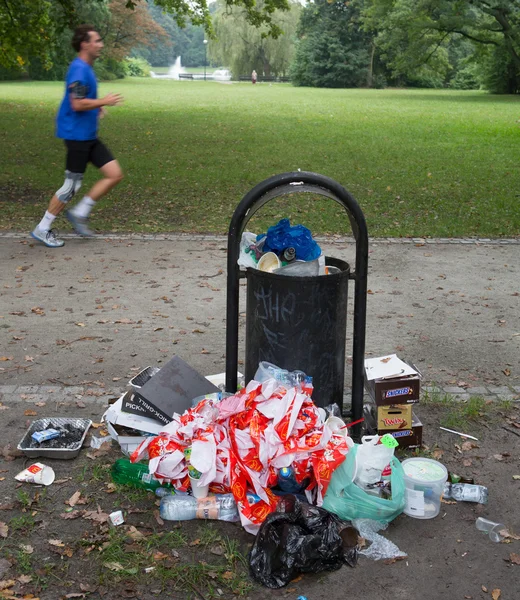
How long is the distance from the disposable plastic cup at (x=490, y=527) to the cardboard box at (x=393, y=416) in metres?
0.73

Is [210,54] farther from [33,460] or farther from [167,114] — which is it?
[33,460]

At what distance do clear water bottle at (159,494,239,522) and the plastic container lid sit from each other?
3.03ft

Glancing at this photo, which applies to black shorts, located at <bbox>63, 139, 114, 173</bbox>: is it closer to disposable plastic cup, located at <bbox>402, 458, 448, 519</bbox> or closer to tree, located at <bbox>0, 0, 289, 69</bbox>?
disposable plastic cup, located at <bbox>402, 458, 448, 519</bbox>

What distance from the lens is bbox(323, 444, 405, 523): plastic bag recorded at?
142 inches

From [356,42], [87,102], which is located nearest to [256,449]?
[87,102]

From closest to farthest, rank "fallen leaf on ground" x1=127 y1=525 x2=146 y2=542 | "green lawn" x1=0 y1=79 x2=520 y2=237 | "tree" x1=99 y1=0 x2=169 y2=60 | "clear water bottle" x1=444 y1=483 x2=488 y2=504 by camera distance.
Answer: "fallen leaf on ground" x1=127 y1=525 x2=146 y2=542, "clear water bottle" x1=444 y1=483 x2=488 y2=504, "green lawn" x1=0 y1=79 x2=520 y2=237, "tree" x1=99 y1=0 x2=169 y2=60

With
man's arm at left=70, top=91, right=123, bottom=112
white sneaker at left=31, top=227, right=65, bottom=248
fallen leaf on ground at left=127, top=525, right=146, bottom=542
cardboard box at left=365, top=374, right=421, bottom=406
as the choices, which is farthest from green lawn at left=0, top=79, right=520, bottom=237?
fallen leaf on ground at left=127, top=525, right=146, bottom=542

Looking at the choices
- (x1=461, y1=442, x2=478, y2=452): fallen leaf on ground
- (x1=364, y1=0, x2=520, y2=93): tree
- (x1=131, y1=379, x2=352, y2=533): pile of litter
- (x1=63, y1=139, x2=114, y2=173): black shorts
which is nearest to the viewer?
(x1=131, y1=379, x2=352, y2=533): pile of litter

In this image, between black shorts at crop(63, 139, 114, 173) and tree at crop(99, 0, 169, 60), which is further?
tree at crop(99, 0, 169, 60)

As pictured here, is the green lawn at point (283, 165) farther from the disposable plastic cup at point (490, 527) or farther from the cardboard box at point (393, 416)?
the disposable plastic cup at point (490, 527)

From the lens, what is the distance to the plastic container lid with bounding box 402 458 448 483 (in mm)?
3823

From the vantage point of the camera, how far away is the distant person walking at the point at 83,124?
25.1ft

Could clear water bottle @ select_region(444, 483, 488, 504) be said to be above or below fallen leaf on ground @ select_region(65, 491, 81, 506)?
above

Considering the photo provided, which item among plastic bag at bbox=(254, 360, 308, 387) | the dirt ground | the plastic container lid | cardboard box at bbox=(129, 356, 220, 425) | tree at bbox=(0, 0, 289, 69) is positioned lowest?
the dirt ground
